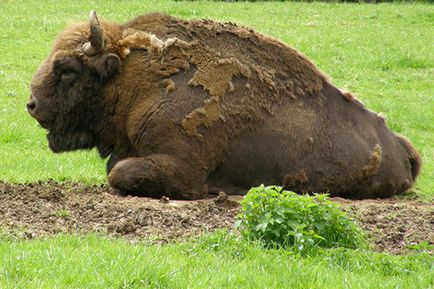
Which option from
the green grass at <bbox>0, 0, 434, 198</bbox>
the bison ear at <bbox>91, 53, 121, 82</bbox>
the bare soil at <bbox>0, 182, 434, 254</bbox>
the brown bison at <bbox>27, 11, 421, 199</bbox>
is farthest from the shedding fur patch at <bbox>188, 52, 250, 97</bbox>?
the green grass at <bbox>0, 0, 434, 198</bbox>

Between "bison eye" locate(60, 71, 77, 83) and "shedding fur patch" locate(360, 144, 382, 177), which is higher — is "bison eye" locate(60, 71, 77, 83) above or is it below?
above

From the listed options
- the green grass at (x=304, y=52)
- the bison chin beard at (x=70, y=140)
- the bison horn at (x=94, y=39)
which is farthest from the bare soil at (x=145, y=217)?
the green grass at (x=304, y=52)

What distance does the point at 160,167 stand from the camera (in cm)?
916

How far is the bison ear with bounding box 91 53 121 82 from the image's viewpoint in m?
9.57

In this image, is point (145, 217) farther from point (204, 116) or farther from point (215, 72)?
point (215, 72)

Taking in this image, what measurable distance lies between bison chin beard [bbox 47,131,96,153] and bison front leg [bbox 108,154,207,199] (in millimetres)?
761

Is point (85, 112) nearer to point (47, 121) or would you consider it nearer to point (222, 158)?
point (47, 121)

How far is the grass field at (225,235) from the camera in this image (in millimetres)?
5715

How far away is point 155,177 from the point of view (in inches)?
360

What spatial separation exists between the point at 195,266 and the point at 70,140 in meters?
4.19

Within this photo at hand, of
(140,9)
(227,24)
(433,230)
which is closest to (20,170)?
(227,24)

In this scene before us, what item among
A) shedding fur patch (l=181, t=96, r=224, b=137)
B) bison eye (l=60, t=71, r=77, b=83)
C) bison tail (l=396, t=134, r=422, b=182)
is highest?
bison eye (l=60, t=71, r=77, b=83)

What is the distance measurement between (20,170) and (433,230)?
17.3 ft

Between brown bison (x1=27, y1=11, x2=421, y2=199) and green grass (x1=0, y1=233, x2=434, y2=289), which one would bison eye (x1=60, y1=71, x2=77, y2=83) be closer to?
brown bison (x1=27, y1=11, x2=421, y2=199)
